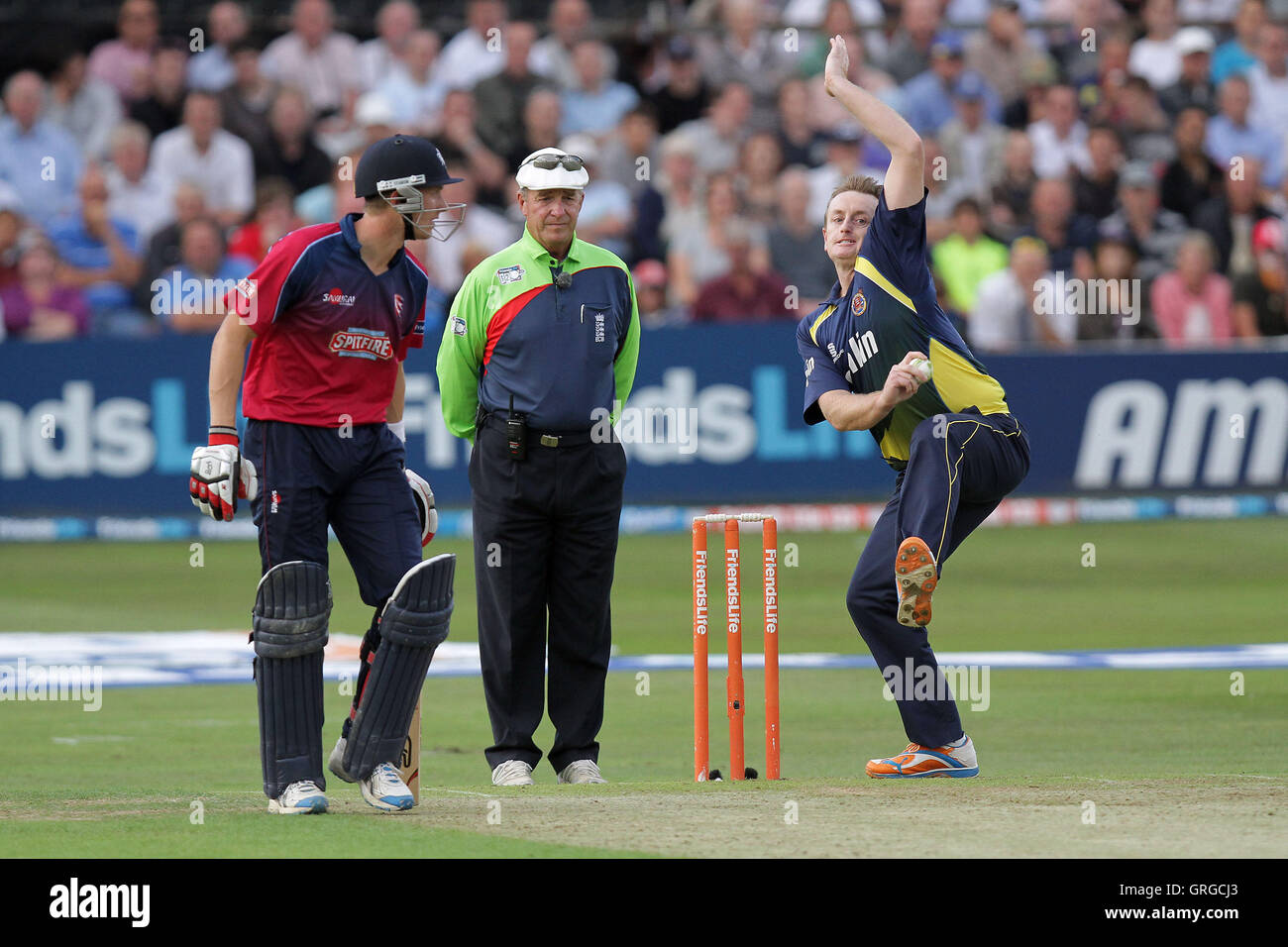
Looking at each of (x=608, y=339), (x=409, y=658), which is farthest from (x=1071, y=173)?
(x=409, y=658)

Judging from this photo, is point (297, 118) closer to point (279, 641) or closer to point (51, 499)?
point (51, 499)

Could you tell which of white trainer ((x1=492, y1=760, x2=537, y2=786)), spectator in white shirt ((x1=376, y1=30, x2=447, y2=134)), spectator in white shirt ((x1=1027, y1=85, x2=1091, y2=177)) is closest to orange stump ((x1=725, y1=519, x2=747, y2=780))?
white trainer ((x1=492, y1=760, x2=537, y2=786))

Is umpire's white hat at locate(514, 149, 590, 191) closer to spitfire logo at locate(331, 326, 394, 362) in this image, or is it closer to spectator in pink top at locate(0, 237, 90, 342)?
spitfire logo at locate(331, 326, 394, 362)

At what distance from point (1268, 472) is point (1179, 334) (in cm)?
176

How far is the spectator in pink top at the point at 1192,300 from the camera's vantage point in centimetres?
2044

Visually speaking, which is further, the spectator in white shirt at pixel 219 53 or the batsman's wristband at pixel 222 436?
the spectator in white shirt at pixel 219 53

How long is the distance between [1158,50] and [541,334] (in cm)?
1719

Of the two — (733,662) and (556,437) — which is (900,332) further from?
(556,437)

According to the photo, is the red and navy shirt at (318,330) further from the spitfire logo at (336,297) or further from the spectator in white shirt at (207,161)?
the spectator in white shirt at (207,161)

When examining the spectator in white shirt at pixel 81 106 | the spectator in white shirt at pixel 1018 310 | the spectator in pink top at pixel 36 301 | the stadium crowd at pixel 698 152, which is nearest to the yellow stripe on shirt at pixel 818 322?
the stadium crowd at pixel 698 152

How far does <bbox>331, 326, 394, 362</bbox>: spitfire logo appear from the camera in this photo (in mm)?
7570

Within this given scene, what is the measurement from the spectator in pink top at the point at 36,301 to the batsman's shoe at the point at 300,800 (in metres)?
12.6

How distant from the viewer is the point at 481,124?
21.3 meters

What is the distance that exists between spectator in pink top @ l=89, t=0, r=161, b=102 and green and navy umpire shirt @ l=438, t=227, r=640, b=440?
1344cm
